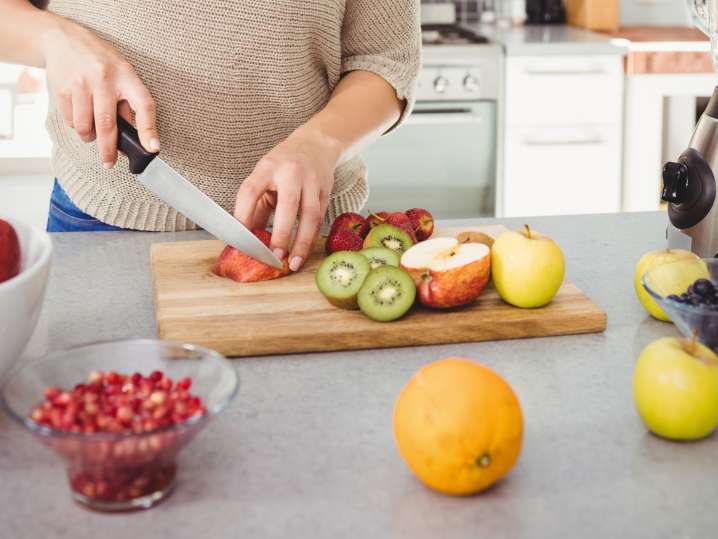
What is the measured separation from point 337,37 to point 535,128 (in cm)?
175

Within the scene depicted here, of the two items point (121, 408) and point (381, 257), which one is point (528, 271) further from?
point (121, 408)

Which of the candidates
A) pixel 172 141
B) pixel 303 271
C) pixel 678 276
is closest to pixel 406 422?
pixel 678 276

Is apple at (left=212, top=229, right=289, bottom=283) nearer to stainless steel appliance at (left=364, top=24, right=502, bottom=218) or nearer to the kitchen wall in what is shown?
stainless steel appliance at (left=364, top=24, right=502, bottom=218)

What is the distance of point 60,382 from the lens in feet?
2.65

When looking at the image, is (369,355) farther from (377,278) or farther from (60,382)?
(60,382)

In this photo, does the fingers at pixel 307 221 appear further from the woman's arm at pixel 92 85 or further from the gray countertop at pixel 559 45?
the gray countertop at pixel 559 45

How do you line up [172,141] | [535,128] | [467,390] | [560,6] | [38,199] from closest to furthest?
[467,390], [172,141], [535,128], [38,199], [560,6]

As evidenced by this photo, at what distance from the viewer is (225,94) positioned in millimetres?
1485

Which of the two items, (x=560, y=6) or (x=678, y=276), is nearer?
(x=678, y=276)

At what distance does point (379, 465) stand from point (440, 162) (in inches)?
97.5

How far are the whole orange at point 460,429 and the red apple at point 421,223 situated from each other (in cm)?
65

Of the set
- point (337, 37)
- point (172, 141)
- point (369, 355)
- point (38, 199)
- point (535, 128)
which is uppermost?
point (337, 37)

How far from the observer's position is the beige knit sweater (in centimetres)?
144

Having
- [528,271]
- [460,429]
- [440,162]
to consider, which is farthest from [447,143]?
[460,429]
